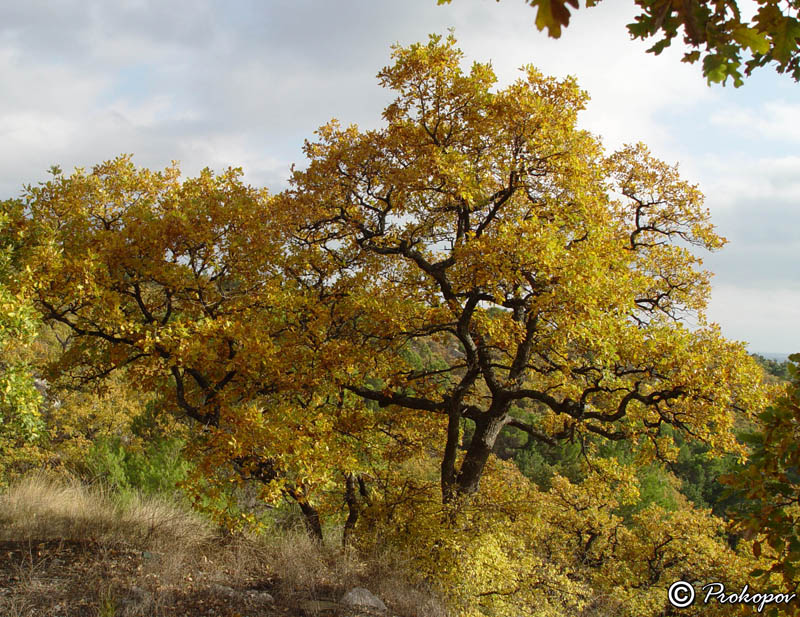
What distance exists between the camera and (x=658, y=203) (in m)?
8.24

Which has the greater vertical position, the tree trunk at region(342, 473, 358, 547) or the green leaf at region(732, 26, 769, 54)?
the green leaf at region(732, 26, 769, 54)

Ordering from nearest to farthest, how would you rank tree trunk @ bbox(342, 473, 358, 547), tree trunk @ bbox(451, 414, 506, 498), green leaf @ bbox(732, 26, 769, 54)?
green leaf @ bbox(732, 26, 769, 54) < tree trunk @ bbox(451, 414, 506, 498) < tree trunk @ bbox(342, 473, 358, 547)

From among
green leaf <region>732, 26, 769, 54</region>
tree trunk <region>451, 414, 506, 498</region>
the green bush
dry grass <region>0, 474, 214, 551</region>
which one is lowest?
the green bush

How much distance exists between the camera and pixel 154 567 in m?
4.98

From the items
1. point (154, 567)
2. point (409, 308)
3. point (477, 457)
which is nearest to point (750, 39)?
point (409, 308)

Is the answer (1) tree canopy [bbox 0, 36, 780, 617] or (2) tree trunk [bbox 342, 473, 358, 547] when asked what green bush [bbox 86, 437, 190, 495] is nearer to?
(2) tree trunk [bbox 342, 473, 358, 547]

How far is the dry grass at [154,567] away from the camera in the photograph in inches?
171

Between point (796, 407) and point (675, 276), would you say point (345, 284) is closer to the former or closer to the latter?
point (675, 276)

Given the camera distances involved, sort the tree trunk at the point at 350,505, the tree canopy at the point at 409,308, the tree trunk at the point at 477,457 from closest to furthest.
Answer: the tree canopy at the point at 409,308, the tree trunk at the point at 477,457, the tree trunk at the point at 350,505

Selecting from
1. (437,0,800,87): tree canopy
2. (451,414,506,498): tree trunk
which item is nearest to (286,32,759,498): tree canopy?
(451,414,506,498): tree trunk

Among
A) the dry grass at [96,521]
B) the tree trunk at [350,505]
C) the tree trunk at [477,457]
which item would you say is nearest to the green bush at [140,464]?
the dry grass at [96,521]

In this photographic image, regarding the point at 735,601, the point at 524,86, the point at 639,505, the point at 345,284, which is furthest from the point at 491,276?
the point at 639,505

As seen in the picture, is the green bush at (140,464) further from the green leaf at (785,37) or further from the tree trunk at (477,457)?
the green leaf at (785,37)

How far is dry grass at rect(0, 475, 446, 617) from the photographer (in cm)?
434
